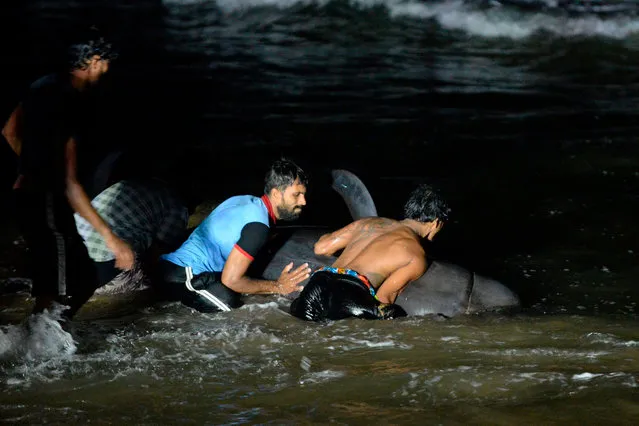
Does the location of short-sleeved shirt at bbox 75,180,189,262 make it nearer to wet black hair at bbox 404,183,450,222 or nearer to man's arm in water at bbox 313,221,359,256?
man's arm in water at bbox 313,221,359,256

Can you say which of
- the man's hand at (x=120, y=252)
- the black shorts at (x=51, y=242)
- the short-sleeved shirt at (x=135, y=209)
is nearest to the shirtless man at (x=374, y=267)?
the short-sleeved shirt at (x=135, y=209)

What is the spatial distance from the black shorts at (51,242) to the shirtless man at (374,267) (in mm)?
1696

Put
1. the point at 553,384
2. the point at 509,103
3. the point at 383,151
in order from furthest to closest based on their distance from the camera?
the point at 509,103
the point at 383,151
the point at 553,384

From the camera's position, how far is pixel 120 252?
5324 mm

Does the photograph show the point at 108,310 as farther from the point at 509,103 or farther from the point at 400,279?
the point at 509,103

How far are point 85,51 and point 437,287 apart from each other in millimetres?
3053

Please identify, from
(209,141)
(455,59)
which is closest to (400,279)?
(209,141)

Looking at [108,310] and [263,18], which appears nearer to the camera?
[108,310]

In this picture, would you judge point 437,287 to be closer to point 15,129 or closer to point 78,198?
point 78,198

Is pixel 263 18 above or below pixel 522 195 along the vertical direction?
above

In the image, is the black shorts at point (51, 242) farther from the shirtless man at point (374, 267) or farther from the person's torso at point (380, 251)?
the person's torso at point (380, 251)

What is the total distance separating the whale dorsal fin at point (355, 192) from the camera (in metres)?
7.46

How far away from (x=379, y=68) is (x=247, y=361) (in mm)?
12877

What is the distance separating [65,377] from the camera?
5410 mm
